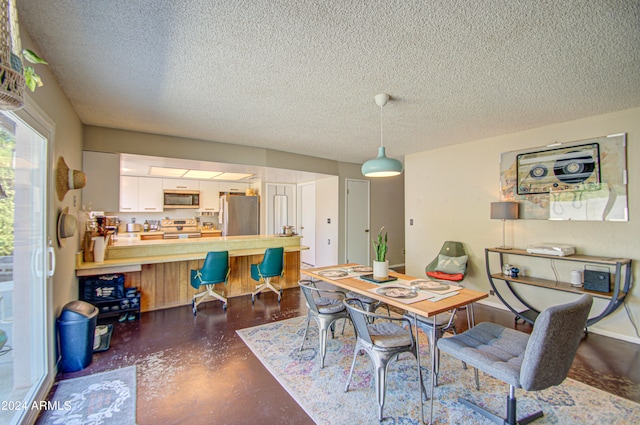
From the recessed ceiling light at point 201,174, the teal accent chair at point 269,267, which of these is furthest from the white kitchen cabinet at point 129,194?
the teal accent chair at point 269,267

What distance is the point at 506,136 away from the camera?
12.9 ft

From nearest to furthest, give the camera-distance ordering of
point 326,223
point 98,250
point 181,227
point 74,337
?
point 74,337 → point 98,250 → point 326,223 → point 181,227

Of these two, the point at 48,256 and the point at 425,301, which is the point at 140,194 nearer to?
the point at 48,256

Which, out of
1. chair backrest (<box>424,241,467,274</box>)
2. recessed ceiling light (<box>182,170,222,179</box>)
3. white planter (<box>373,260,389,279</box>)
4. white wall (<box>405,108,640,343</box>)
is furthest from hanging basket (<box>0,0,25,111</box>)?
recessed ceiling light (<box>182,170,222,179</box>)

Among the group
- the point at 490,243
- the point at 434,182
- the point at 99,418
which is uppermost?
the point at 434,182

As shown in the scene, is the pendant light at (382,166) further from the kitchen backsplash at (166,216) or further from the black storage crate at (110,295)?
the kitchen backsplash at (166,216)

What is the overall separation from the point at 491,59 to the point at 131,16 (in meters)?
2.33

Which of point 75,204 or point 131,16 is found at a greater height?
point 131,16

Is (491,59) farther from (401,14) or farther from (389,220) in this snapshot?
(389,220)

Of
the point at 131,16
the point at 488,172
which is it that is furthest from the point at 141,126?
the point at 488,172

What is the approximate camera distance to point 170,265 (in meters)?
4.10

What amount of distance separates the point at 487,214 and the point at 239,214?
492cm

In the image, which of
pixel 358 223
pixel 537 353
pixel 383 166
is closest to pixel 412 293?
pixel 537 353

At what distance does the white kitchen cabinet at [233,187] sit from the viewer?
23.8 ft
